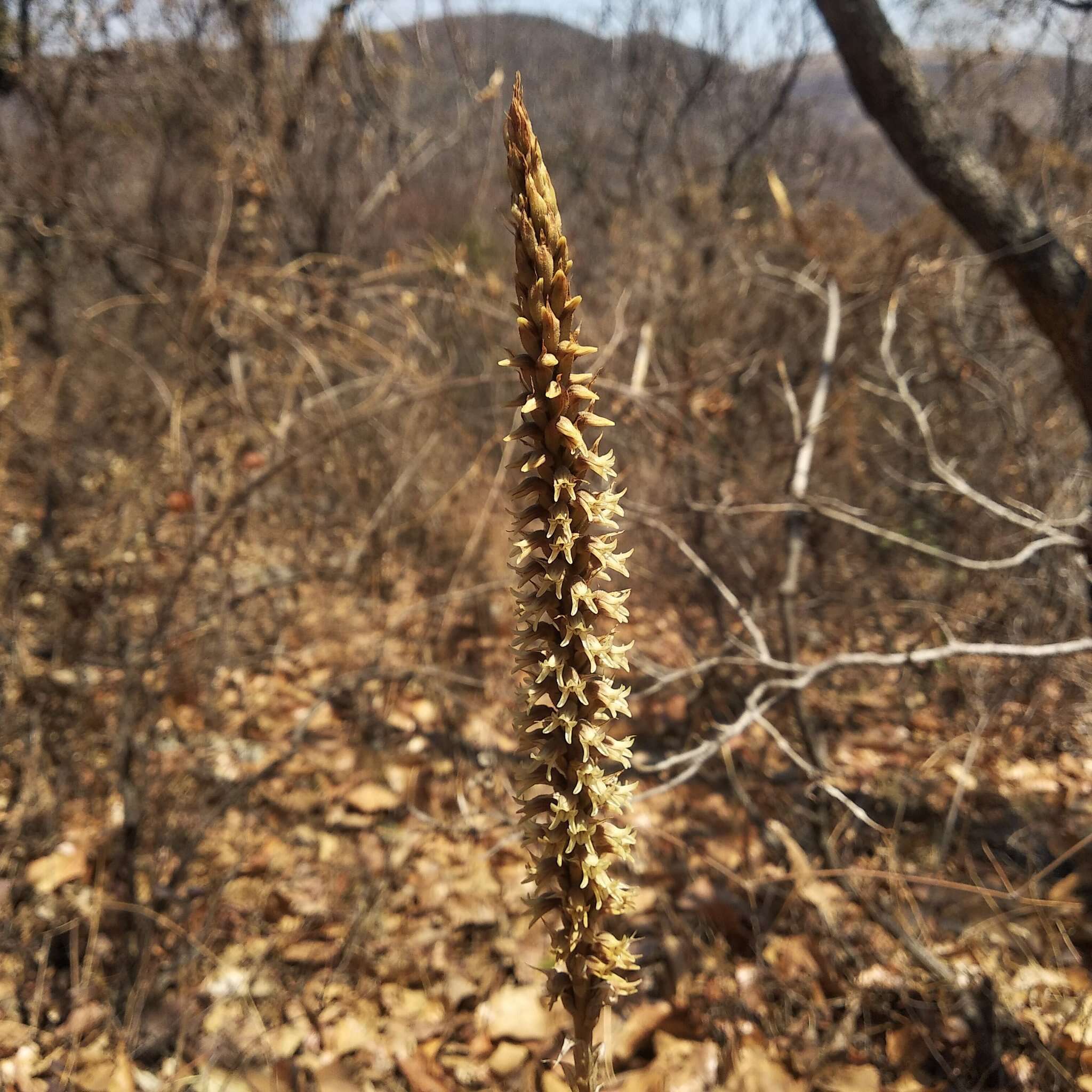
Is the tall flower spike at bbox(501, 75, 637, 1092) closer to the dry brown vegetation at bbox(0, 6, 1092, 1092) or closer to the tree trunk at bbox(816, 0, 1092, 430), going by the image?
the dry brown vegetation at bbox(0, 6, 1092, 1092)

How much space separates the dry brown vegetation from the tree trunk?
31 cm

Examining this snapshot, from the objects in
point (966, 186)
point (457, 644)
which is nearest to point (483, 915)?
point (457, 644)

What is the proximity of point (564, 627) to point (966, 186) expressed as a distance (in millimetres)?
2885

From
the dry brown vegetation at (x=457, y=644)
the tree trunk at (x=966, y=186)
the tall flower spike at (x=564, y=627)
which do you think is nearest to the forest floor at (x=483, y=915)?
the dry brown vegetation at (x=457, y=644)

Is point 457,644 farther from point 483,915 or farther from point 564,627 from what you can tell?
point 564,627

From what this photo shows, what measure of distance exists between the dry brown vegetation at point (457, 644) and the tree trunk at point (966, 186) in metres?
0.31

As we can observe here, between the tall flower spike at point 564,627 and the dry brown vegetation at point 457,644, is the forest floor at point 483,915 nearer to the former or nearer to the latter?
the dry brown vegetation at point 457,644

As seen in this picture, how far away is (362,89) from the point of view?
233 inches

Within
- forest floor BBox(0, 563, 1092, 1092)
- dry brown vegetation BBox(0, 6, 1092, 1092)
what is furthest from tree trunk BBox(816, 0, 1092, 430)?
forest floor BBox(0, 563, 1092, 1092)

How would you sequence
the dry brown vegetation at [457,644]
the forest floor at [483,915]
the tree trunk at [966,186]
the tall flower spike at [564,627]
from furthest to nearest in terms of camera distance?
the tree trunk at [966,186] < the dry brown vegetation at [457,644] < the forest floor at [483,915] < the tall flower spike at [564,627]

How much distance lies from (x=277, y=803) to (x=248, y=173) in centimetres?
350

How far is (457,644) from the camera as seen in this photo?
362 centimetres

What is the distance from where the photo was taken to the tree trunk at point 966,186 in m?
2.65

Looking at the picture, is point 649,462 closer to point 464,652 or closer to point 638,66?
point 464,652
